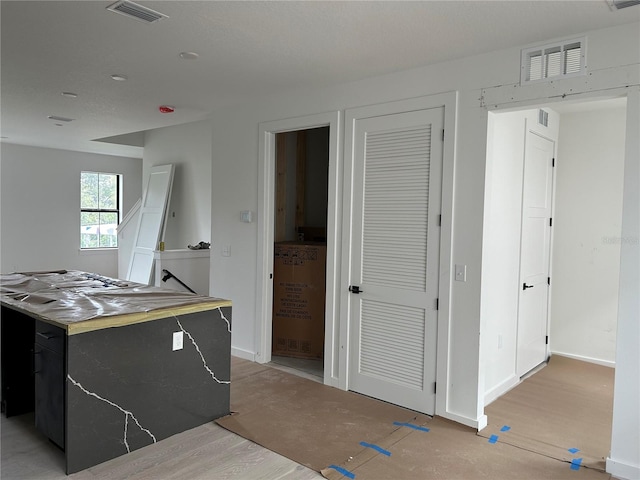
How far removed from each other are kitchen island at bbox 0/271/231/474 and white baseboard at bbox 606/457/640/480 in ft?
8.00

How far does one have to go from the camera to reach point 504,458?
2904mm

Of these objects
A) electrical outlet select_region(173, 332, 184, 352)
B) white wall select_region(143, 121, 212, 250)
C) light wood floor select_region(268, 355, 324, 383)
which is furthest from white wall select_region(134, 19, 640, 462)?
white wall select_region(143, 121, 212, 250)

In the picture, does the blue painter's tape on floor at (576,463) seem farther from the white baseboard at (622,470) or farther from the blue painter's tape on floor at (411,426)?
the blue painter's tape on floor at (411,426)

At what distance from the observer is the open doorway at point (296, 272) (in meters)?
4.85

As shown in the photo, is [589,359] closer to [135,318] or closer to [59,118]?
[135,318]

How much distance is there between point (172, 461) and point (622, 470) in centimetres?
257

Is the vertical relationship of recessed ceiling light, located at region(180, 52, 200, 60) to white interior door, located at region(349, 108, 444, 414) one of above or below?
above

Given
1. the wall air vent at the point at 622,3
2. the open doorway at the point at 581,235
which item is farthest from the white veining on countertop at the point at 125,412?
the wall air vent at the point at 622,3

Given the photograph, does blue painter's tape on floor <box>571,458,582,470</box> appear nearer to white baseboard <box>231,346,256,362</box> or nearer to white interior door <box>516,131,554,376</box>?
white interior door <box>516,131,554,376</box>

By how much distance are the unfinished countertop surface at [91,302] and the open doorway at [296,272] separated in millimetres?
1574

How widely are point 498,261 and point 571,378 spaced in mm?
1518

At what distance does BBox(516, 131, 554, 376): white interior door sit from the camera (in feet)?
14.1

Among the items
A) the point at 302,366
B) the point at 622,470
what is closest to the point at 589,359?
the point at 622,470

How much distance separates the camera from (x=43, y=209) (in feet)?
28.4
